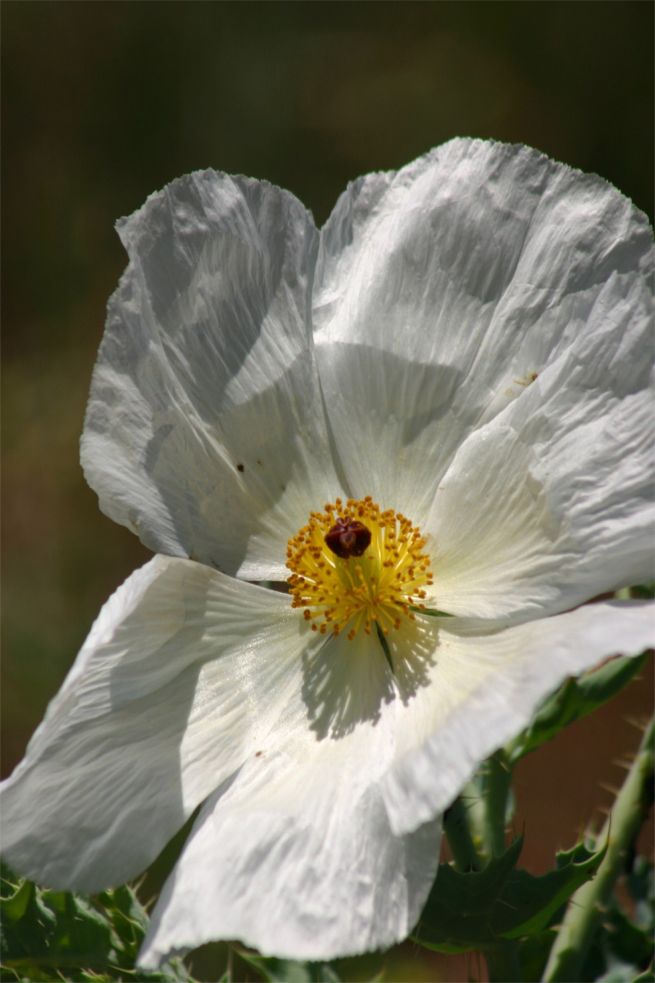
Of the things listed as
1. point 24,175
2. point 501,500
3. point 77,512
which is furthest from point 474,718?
point 24,175

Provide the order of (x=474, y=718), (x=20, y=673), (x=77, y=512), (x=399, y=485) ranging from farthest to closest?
(x=77, y=512)
(x=20, y=673)
(x=399, y=485)
(x=474, y=718)

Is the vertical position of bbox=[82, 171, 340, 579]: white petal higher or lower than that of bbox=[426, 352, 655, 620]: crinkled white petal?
higher

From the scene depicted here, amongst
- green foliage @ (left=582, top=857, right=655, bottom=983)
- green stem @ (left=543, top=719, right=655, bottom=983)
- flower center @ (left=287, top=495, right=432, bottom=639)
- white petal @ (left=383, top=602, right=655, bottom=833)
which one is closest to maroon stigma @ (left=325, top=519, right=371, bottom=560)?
flower center @ (left=287, top=495, right=432, bottom=639)

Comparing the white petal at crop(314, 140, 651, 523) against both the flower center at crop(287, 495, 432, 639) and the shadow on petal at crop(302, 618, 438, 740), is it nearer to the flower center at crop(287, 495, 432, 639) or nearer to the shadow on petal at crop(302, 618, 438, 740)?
the flower center at crop(287, 495, 432, 639)

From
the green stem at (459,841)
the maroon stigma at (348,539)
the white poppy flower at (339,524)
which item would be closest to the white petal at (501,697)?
the white poppy flower at (339,524)

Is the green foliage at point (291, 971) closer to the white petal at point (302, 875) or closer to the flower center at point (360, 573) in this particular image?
the white petal at point (302, 875)

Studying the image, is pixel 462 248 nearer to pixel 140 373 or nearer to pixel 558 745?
pixel 140 373
